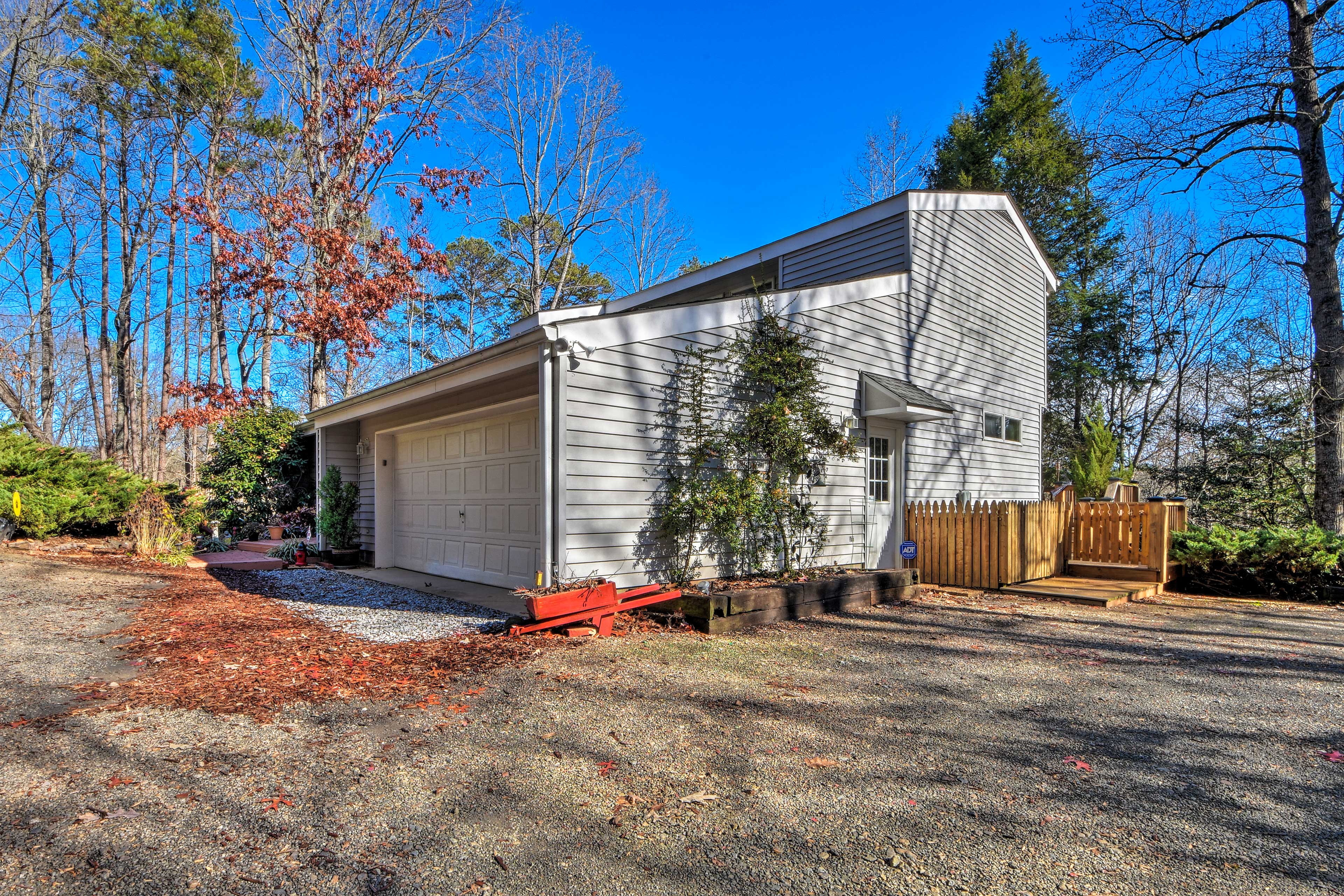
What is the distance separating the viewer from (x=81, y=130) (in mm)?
17703

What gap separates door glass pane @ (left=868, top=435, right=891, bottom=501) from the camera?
9164 mm

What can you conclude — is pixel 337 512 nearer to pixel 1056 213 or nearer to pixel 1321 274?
pixel 1321 274

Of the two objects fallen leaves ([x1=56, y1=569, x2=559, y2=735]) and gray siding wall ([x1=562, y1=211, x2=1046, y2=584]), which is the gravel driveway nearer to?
fallen leaves ([x1=56, y1=569, x2=559, y2=735])

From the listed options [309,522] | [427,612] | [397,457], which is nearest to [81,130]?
[309,522]

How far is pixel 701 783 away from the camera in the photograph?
9.73ft

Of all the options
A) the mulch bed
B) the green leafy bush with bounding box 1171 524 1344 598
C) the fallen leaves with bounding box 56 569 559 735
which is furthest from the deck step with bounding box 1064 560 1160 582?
the fallen leaves with bounding box 56 569 559 735

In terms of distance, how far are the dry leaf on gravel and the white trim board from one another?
3916 mm

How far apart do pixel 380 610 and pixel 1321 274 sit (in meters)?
13.6

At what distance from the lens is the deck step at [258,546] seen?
1240 cm

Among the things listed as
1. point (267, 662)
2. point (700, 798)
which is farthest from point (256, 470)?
point (700, 798)

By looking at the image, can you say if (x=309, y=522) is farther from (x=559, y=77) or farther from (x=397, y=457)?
(x=559, y=77)

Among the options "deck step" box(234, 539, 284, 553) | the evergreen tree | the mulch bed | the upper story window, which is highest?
the evergreen tree

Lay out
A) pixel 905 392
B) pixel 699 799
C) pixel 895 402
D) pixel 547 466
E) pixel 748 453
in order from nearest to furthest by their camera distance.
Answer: pixel 699 799, pixel 547 466, pixel 748 453, pixel 895 402, pixel 905 392

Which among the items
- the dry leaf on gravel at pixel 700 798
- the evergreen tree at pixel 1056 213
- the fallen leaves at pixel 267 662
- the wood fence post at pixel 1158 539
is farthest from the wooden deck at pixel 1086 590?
the evergreen tree at pixel 1056 213
